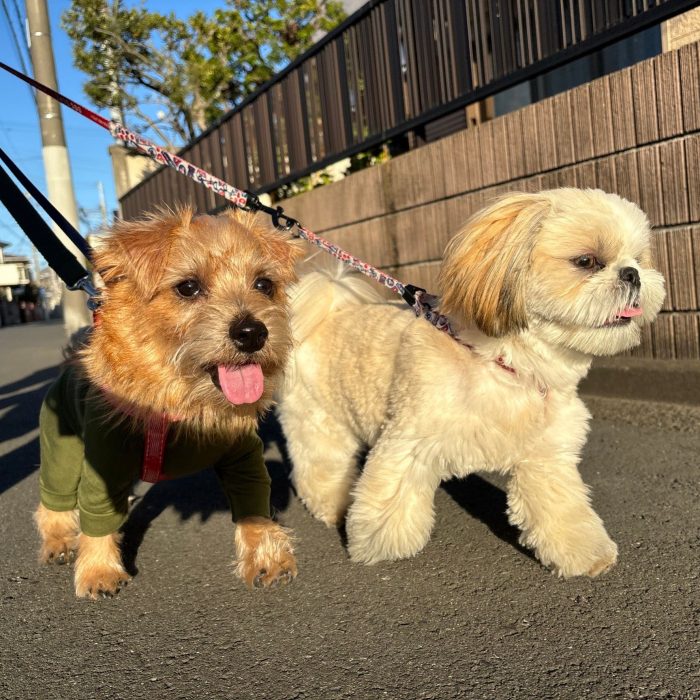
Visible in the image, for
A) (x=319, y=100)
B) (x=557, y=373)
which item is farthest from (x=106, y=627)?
(x=319, y=100)

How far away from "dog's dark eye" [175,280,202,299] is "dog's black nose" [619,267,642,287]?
53.0 inches

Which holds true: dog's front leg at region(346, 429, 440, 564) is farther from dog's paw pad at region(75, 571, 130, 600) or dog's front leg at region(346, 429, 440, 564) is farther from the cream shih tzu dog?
dog's paw pad at region(75, 571, 130, 600)

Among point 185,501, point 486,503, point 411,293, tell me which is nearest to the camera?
point 411,293

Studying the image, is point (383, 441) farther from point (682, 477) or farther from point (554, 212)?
point (682, 477)

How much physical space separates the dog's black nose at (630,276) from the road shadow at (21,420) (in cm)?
342

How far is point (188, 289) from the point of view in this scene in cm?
203

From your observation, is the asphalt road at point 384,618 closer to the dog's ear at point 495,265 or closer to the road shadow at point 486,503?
the road shadow at point 486,503

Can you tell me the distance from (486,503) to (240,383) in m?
1.51

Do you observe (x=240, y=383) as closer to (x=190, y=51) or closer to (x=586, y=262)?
(x=586, y=262)

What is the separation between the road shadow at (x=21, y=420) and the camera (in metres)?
4.07

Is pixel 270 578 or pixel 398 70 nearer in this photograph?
pixel 270 578

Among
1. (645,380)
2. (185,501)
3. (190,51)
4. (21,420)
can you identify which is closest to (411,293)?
(185,501)

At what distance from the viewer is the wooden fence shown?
3586 mm

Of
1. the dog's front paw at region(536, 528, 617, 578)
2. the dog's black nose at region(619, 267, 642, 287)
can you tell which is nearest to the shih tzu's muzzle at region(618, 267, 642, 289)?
the dog's black nose at region(619, 267, 642, 287)
